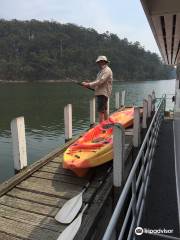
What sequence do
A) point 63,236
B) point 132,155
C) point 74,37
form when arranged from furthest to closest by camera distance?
point 74,37 < point 132,155 < point 63,236

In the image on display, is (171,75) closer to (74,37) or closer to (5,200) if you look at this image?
(74,37)

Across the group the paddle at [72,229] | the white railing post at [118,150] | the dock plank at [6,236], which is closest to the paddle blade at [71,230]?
the paddle at [72,229]

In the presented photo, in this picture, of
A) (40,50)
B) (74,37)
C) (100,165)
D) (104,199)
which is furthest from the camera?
(74,37)

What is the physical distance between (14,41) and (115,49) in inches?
1592

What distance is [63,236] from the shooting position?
3.41 metres

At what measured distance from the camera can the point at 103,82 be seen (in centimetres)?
750

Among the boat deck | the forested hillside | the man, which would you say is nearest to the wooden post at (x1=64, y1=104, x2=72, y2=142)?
the man

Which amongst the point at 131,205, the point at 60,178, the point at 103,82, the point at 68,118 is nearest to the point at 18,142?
the point at 60,178

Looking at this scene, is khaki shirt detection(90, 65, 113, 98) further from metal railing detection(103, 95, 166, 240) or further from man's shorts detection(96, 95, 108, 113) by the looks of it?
metal railing detection(103, 95, 166, 240)

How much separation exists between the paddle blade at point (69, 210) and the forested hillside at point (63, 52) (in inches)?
3450

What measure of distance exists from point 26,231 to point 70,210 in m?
0.61

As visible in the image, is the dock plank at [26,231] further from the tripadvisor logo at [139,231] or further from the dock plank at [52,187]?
the tripadvisor logo at [139,231]

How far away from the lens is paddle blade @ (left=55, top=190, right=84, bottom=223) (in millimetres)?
3891

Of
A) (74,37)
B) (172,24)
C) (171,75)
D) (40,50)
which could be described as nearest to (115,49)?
(74,37)
